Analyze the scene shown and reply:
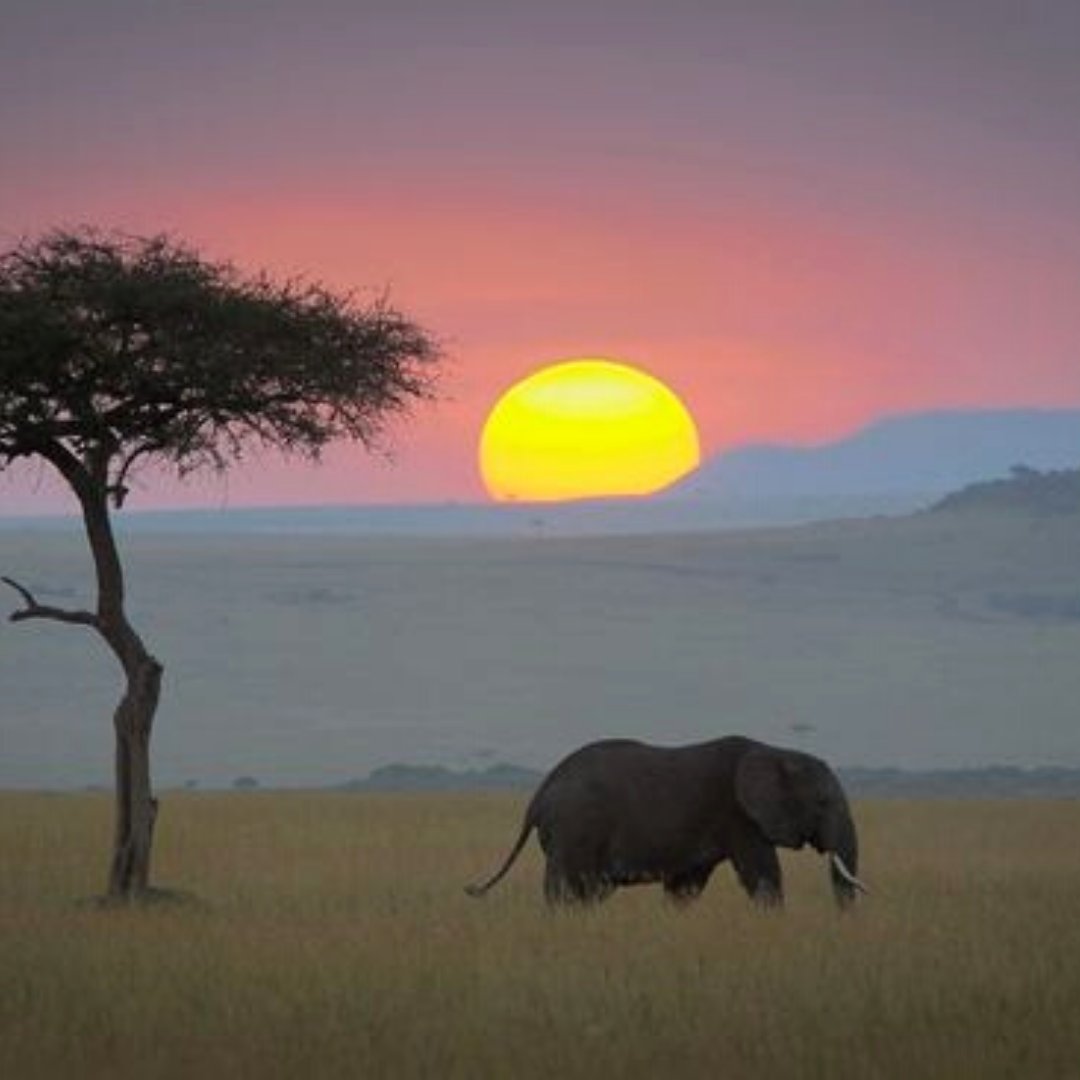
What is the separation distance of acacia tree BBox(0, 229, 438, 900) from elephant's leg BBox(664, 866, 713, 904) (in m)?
4.17

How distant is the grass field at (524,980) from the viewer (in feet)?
42.0

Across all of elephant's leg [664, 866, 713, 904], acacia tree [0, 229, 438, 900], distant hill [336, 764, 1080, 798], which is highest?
acacia tree [0, 229, 438, 900]

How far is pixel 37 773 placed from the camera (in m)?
66.6

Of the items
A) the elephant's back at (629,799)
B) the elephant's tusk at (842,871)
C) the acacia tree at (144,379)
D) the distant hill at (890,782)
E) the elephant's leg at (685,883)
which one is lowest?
the distant hill at (890,782)

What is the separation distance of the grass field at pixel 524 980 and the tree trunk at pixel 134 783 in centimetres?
76

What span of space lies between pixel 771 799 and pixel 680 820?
2.47 feet

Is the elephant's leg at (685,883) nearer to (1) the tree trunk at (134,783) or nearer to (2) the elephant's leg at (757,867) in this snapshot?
(2) the elephant's leg at (757,867)

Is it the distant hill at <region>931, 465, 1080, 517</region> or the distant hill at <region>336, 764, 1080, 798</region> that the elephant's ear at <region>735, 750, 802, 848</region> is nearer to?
the distant hill at <region>336, 764, 1080, 798</region>

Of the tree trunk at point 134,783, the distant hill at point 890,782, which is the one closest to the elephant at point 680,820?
the tree trunk at point 134,783

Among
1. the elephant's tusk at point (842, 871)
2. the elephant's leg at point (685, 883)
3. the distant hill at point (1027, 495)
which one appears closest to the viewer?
the elephant's tusk at point (842, 871)

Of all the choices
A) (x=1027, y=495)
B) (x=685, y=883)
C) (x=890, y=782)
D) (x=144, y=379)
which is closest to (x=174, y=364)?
(x=144, y=379)

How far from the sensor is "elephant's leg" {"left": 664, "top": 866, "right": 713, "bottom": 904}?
21688mm

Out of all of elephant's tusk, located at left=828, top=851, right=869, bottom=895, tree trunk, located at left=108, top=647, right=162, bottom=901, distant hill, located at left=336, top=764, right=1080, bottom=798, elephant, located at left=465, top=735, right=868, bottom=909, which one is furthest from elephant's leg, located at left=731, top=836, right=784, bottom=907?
distant hill, located at left=336, top=764, right=1080, bottom=798

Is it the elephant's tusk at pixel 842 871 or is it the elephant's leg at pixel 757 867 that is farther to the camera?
the elephant's leg at pixel 757 867
